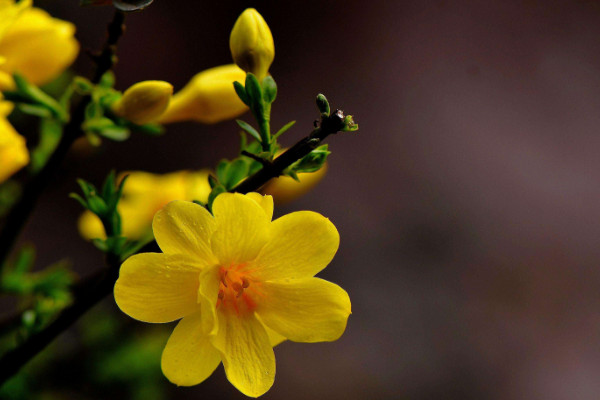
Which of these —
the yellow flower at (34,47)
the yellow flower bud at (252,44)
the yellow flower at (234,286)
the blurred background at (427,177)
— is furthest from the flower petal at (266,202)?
the blurred background at (427,177)

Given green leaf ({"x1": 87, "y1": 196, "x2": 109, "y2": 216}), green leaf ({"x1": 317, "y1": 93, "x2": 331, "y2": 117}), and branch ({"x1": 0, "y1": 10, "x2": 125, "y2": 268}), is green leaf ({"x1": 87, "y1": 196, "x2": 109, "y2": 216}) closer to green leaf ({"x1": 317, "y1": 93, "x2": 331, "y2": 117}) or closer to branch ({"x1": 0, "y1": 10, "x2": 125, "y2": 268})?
branch ({"x1": 0, "y1": 10, "x2": 125, "y2": 268})

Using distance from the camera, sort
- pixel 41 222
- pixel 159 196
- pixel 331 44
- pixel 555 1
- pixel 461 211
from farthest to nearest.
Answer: pixel 555 1 → pixel 331 44 → pixel 461 211 → pixel 41 222 → pixel 159 196

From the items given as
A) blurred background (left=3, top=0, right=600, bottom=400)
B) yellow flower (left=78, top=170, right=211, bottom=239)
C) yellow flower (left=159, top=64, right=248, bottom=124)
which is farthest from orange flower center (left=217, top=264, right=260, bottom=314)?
blurred background (left=3, top=0, right=600, bottom=400)

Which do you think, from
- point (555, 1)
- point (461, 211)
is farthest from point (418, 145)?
point (555, 1)

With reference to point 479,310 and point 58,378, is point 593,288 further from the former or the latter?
point 58,378

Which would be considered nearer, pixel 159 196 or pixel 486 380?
pixel 159 196

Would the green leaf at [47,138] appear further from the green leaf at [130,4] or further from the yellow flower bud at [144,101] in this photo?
the green leaf at [130,4]
